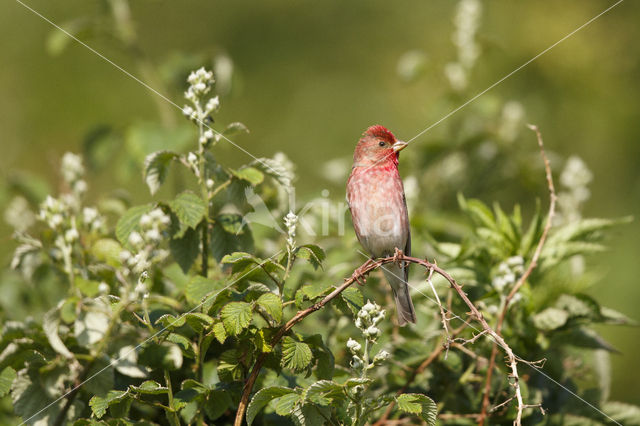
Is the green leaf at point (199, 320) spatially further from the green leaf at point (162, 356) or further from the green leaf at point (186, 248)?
the green leaf at point (186, 248)

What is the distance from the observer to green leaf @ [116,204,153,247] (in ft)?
6.32

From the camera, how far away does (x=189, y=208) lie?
1.95m

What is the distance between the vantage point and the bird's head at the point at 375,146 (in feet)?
9.34

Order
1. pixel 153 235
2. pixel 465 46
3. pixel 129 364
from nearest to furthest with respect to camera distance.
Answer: pixel 153 235
pixel 129 364
pixel 465 46

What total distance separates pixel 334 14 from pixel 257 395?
6.76 m

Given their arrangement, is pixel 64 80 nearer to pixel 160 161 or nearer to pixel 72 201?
pixel 72 201

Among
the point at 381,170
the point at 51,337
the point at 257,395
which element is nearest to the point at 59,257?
the point at 51,337

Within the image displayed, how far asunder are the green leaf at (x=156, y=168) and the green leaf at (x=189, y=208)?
0.10 meters

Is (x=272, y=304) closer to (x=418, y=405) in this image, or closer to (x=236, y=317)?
(x=236, y=317)

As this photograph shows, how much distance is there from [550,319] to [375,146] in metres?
1.02

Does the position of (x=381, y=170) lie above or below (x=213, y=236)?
above

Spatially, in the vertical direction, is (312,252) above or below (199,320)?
above

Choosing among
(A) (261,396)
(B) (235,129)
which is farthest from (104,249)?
(A) (261,396)

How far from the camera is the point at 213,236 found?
6.82 ft
